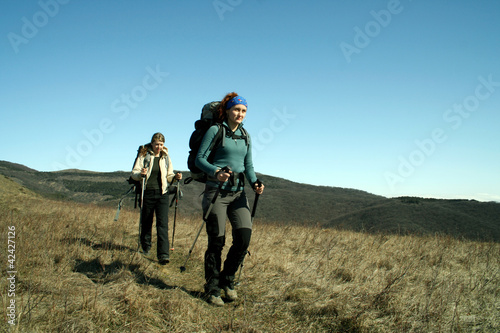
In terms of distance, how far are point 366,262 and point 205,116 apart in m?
3.54

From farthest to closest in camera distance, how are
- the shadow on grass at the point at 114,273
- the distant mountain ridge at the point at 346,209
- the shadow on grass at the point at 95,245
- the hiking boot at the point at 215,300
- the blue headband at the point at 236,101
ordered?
the distant mountain ridge at the point at 346,209 → the shadow on grass at the point at 95,245 → the shadow on grass at the point at 114,273 → the blue headband at the point at 236,101 → the hiking boot at the point at 215,300

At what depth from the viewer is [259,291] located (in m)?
3.89

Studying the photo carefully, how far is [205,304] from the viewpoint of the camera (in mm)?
3441

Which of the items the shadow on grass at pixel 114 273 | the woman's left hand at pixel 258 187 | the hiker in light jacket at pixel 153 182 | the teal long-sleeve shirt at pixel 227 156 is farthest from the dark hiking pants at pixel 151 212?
the woman's left hand at pixel 258 187

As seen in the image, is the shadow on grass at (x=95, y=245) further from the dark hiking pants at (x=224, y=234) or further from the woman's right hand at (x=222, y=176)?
the woman's right hand at (x=222, y=176)

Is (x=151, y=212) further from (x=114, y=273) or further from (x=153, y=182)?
(x=114, y=273)

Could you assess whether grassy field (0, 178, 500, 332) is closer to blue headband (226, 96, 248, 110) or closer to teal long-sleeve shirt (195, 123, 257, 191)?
teal long-sleeve shirt (195, 123, 257, 191)

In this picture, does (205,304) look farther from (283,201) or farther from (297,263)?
(283,201)

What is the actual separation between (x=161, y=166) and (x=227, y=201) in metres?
2.54

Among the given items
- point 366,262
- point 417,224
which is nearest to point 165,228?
point 366,262

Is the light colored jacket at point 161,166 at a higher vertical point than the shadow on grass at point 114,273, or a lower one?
higher

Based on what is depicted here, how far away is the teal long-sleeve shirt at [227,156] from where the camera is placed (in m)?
3.40

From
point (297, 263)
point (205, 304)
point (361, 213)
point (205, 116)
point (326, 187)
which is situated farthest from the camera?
point (326, 187)

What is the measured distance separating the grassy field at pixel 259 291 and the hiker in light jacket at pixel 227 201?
1.00ft
